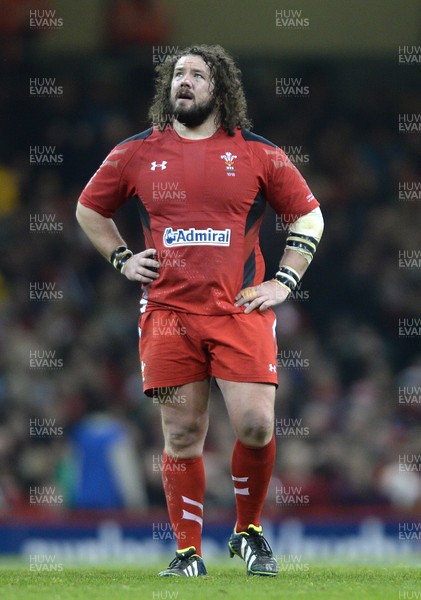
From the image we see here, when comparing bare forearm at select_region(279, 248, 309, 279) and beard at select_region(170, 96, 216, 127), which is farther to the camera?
bare forearm at select_region(279, 248, 309, 279)

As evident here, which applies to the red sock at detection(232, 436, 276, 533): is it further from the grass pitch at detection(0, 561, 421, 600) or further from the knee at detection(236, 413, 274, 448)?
the grass pitch at detection(0, 561, 421, 600)

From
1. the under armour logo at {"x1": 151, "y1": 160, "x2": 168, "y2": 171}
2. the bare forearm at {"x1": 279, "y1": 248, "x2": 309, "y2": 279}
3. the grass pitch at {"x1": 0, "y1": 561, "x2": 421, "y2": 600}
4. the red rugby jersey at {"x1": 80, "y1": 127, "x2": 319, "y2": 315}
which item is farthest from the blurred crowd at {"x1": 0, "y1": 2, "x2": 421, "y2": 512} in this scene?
the under armour logo at {"x1": 151, "y1": 160, "x2": 168, "y2": 171}

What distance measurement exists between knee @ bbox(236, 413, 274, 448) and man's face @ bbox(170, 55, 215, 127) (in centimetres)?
153

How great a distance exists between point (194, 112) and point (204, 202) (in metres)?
0.47

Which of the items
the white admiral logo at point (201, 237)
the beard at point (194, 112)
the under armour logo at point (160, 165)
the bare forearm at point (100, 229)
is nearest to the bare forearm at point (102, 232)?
the bare forearm at point (100, 229)

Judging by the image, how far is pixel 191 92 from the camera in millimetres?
6309

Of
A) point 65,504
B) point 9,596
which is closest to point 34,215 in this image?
point 65,504

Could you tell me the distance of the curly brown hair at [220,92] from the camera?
6426mm

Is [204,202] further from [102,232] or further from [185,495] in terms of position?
[185,495]

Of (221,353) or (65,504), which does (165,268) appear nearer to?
(221,353)

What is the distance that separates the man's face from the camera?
6297 millimetres

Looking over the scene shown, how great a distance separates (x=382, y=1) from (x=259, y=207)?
8.39 metres

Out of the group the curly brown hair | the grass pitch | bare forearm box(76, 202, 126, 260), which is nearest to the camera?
the grass pitch

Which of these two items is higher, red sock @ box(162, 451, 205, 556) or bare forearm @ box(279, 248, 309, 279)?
bare forearm @ box(279, 248, 309, 279)
